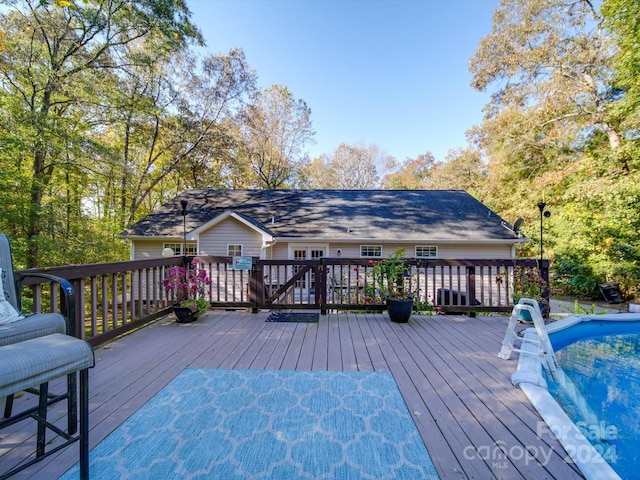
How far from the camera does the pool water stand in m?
1.78

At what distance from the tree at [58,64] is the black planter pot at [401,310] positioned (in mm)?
9231

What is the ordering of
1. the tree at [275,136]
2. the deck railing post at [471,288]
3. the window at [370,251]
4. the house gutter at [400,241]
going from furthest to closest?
the tree at [275,136], the window at [370,251], the house gutter at [400,241], the deck railing post at [471,288]

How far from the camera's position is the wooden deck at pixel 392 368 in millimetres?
1426

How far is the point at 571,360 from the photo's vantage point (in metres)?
3.09

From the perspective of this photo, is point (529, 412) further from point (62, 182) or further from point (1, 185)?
point (62, 182)

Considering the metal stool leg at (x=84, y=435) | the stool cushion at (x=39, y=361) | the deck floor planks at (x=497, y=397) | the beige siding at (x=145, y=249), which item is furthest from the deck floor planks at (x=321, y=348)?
the beige siding at (x=145, y=249)

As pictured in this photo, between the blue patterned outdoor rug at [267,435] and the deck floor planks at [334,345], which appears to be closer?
the blue patterned outdoor rug at [267,435]

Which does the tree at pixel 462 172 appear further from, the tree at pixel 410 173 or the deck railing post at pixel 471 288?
the deck railing post at pixel 471 288

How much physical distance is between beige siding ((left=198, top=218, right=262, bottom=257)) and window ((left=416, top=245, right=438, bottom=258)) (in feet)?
17.5

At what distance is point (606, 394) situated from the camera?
2.46 m

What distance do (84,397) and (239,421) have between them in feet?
2.80

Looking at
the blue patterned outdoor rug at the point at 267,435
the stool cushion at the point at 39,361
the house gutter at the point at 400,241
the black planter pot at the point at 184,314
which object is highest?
the house gutter at the point at 400,241

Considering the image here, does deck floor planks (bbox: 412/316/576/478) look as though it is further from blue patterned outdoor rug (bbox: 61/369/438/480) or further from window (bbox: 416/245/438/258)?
window (bbox: 416/245/438/258)

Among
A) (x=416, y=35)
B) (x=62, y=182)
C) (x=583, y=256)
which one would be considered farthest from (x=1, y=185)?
(x=583, y=256)
